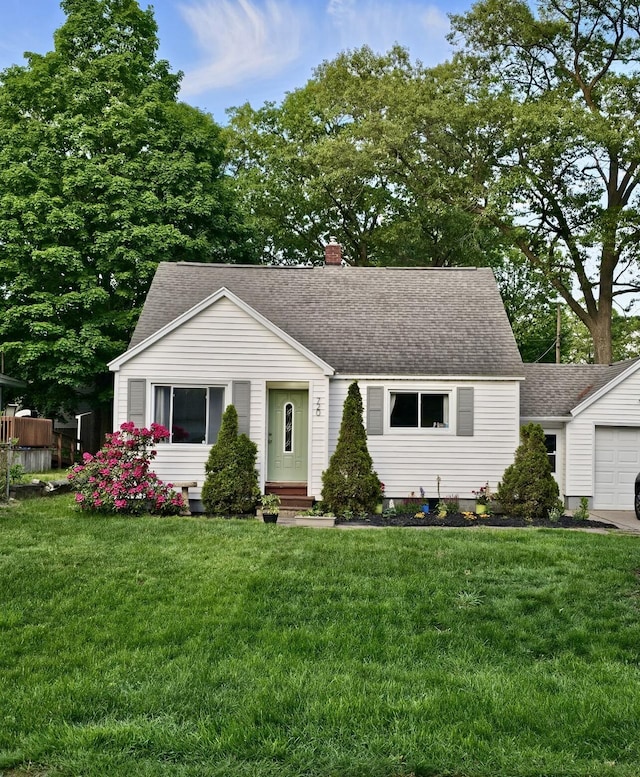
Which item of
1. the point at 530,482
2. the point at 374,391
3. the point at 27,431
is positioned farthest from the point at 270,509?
the point at 27,431

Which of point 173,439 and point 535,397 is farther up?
point 535,397

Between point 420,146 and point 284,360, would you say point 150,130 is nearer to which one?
point 420,146

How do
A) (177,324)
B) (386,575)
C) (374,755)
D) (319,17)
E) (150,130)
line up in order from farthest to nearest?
(150,130)
(319,17)
(177,324)
(386,575)
(374,755)

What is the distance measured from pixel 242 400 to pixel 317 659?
9039 millimetres

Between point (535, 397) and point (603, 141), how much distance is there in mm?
10424

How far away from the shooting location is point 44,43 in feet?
75.1

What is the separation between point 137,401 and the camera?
13.5m

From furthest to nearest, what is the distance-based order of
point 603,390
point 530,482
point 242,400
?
1. point 603,390
2. point 242,400
3. point 530,482

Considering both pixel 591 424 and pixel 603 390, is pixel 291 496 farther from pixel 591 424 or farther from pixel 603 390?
pixel 603 390

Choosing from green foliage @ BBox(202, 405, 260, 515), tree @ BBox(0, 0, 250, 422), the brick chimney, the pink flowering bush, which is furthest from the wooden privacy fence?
the brick chimney

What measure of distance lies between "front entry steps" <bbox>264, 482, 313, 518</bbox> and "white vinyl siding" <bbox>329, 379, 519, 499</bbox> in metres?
1.38

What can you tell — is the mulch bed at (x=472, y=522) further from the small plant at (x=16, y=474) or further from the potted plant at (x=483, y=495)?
the small plant at (x=16, y=474)

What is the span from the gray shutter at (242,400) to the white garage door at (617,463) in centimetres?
833

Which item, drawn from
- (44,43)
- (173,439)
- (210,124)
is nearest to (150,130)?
(210,124)
